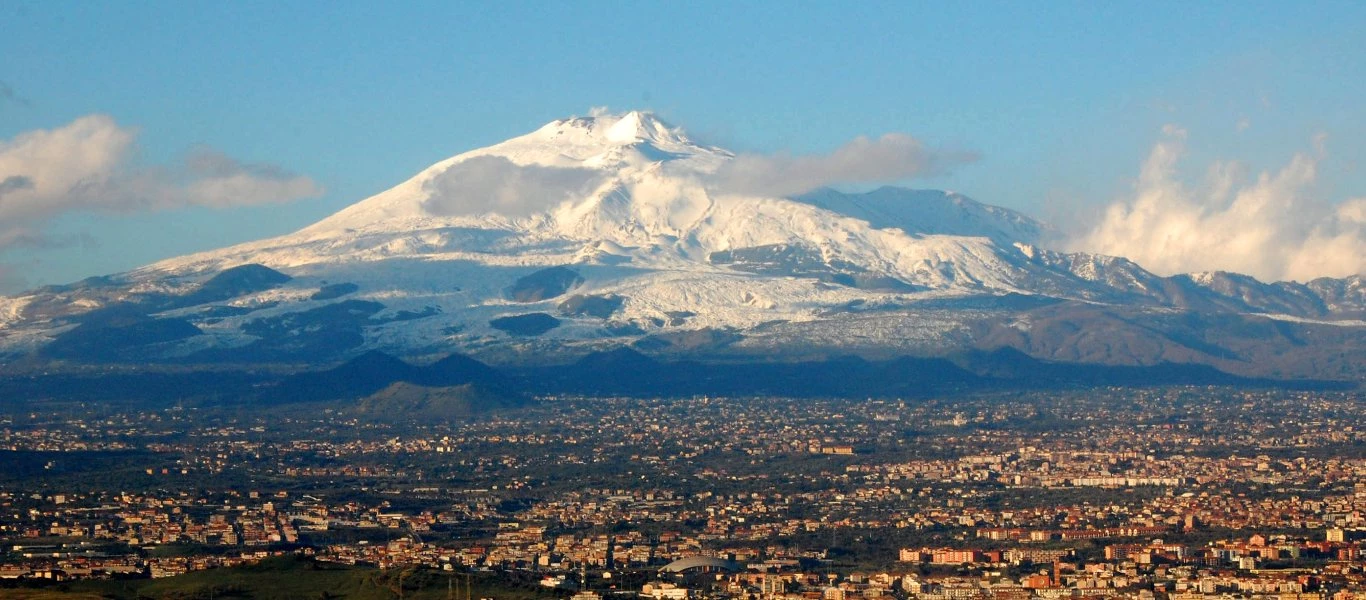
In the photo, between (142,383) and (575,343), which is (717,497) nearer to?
(142,383)

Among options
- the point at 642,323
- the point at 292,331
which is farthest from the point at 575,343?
the point at 292,331

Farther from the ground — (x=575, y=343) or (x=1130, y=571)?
(x=575, y=343)

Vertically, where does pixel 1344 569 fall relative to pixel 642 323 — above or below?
below

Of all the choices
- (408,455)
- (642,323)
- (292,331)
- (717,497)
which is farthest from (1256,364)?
(717,497)

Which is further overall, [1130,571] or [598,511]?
[598,511]

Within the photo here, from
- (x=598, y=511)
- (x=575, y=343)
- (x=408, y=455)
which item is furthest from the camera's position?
(x=575, y=343)

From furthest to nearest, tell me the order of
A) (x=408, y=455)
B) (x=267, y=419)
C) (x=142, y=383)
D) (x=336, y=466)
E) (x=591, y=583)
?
(x=142, y=383) < (x=267, y=419) < (x=408, y=455) < (x=336, y=466) < (x=591, y=583)
